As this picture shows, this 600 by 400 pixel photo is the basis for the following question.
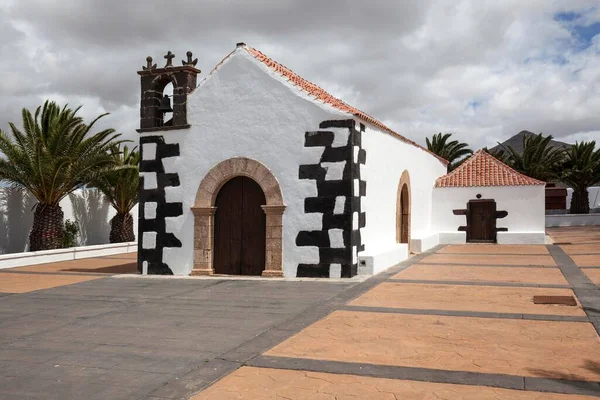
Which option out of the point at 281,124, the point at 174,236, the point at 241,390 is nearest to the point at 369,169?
the point at 281,124

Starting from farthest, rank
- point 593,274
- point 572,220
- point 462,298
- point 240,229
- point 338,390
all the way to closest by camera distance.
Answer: point 572,220
point 240,229
point 593,274
point 462,298
point 338,390

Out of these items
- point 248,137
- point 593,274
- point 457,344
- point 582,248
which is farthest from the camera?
point 582,248

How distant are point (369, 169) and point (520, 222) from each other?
10.6 metres

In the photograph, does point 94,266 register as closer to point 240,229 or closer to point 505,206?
point 240,229

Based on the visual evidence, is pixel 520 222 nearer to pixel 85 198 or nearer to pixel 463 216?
pixel 463 216

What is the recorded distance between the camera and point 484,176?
2172cm

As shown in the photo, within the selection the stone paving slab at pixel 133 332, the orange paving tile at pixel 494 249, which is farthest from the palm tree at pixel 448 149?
the stone paving slab at pixel 133 332

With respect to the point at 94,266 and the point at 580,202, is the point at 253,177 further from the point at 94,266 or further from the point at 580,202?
the point at 580,202

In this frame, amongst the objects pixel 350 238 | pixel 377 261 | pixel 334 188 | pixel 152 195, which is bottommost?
pixel 377 261

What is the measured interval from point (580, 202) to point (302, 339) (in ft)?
103

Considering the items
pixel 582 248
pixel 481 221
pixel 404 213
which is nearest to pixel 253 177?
pixel 404 213

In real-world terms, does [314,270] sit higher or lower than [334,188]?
lower

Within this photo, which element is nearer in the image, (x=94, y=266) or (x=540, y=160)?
(x=94, y=266)

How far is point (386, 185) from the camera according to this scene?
14.1 m
